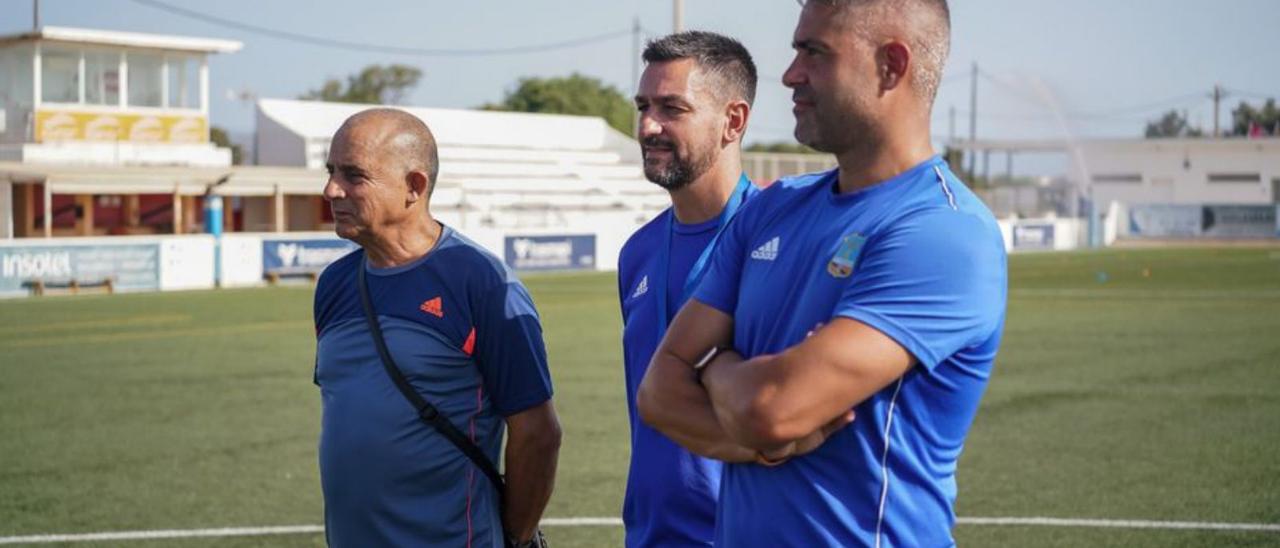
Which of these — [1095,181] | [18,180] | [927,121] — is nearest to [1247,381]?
[927,121]

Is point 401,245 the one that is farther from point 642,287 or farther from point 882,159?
point 882,159

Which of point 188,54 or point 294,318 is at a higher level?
point 188,54

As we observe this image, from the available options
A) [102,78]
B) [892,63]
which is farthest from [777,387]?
[102,78]

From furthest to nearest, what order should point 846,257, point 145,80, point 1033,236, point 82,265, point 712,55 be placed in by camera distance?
1. point 1033,236
2. point 145,80
3. point 82,265
4. point 712,55
5. point 846,257

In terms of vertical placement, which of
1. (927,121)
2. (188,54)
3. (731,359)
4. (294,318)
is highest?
(188,54)

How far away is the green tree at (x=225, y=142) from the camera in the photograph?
8419cm

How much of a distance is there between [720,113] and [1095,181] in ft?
293

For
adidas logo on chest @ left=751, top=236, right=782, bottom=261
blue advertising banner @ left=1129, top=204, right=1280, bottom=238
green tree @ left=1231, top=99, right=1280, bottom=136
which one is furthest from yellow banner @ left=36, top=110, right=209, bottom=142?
green tree @ left=1231, top=99, right=1280, bottom=136

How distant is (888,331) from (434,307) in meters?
1.93

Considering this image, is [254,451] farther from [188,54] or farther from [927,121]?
[188,54]

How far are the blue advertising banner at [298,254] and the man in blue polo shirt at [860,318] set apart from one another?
108 feet

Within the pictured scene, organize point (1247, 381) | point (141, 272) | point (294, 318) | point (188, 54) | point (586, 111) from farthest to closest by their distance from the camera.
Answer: point (586, 111)
point (188, 54)
point (141, 272)
point (294, 318)
point (1247, 381)

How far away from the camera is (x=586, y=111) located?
9644cm

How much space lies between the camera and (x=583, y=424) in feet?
44.4
